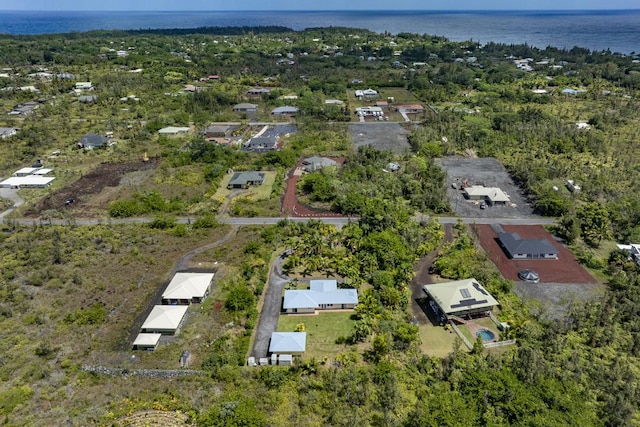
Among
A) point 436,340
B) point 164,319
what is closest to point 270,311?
point 164,319

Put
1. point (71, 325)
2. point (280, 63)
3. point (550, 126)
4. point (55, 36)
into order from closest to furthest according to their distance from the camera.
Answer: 1. point (71, 325)
2. point (550, 126)
3. point (280, 63)
4. point (55, 36)

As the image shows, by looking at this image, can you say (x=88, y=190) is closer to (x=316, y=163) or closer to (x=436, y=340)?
(x=316, y=163)

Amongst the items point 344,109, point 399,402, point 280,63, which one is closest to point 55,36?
point 280,63

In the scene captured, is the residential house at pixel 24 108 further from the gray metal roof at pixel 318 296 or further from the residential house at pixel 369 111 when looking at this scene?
the gray metal roof at pixel 318 296

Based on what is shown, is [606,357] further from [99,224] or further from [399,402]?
[99,224]

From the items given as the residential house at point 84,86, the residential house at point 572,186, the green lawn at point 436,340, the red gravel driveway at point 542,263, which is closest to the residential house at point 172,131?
the residential house at point 84,86

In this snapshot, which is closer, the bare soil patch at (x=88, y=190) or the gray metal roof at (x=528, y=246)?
the gray metal roof at (x=528, y=246)

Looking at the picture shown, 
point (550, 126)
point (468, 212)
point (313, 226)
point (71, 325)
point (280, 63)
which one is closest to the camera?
point (71, 325)
